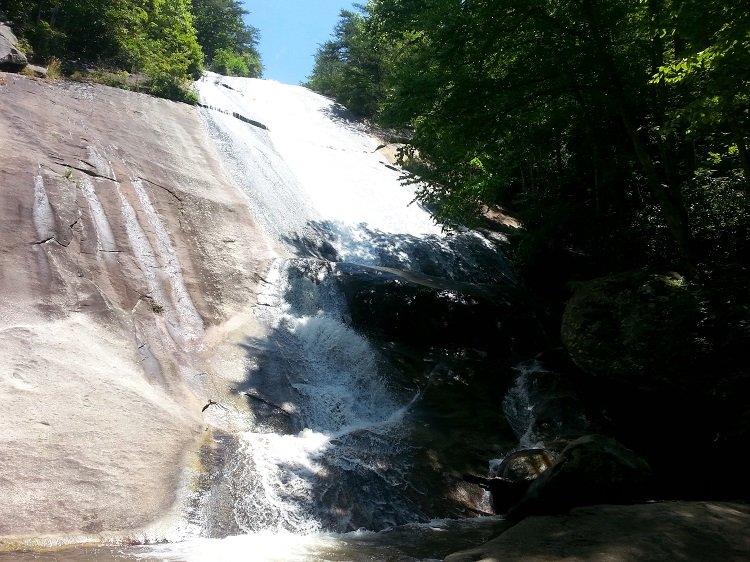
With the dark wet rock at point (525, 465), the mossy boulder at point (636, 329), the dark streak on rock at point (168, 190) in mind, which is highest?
the dark streak on rock at point (168, 190)

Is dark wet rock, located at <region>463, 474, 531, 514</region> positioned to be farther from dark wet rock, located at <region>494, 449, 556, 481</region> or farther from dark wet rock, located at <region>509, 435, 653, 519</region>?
dark wet rock, located at <region>509, 435, 653, 519</region>

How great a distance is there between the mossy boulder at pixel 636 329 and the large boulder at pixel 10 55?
16.0 metres

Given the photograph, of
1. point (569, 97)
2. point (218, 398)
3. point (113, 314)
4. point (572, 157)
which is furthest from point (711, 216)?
point (113, 314)

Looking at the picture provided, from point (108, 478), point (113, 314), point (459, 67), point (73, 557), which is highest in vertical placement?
point (459, 67)

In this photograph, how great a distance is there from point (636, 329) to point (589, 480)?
358cm

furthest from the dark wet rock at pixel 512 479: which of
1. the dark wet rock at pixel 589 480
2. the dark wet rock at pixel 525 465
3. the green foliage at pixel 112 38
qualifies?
the green foliage at pixel 112 38

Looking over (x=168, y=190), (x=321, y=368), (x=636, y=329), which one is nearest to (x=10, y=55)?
(x=168, y=190)

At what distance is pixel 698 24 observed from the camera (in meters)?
→ 7.12

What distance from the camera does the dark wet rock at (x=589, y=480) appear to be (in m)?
6.54

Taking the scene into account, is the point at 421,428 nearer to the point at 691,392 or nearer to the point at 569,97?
the point at 691,392

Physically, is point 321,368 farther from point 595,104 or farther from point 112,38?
point 112,38

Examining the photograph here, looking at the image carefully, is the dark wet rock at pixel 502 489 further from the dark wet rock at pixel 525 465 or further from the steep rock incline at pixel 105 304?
the steep rock incline at pixel 105 304

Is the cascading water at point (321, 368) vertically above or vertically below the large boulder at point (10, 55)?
below

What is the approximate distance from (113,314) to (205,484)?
11.6ft
